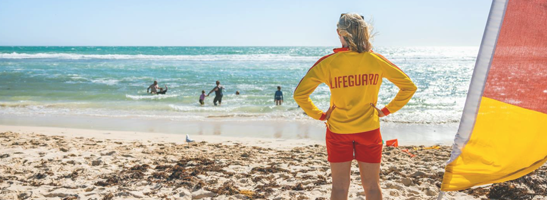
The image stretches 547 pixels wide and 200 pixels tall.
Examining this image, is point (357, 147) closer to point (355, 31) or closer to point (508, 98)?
point (355, 31)

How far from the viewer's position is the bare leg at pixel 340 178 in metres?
2.55

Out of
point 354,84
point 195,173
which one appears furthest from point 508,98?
point 195,173

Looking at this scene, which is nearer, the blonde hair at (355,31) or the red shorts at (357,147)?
the blonde hair at (355,31)

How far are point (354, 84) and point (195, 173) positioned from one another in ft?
9.86

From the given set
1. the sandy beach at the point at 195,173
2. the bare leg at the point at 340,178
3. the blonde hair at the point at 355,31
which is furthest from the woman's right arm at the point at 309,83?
the sandy beach at the point at 195,173

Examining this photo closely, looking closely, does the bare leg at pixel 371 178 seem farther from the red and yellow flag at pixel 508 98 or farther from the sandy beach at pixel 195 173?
the sandy beach at pixel 195 173

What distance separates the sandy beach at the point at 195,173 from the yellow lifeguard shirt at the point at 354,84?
70.7 inches

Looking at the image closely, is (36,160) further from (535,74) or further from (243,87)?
(243,87)

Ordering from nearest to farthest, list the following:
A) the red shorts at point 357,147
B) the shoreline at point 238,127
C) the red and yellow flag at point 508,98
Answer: the red and yellow flag at point 508,98 → the red shorts at point 357,147 → the shoreline at point 238,127

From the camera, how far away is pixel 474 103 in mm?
2191

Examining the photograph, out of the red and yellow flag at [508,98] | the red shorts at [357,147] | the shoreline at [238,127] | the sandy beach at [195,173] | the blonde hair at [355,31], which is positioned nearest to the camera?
the red and yellow flag at [508,98]

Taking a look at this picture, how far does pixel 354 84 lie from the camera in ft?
7.95

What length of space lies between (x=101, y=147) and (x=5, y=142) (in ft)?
5.65

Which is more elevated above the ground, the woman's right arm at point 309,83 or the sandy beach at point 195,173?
the woman's right arm at point 309,83
